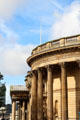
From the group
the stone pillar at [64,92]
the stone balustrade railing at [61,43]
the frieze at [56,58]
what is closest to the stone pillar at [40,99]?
the frieze at [56,58]

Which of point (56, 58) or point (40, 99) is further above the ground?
point (56, 58)

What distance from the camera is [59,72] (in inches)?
1813

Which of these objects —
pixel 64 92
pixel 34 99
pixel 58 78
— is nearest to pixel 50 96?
pixel 64 92

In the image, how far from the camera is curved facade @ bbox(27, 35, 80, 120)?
4175 cm

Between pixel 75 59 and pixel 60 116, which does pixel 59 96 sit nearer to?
pixel 60 116

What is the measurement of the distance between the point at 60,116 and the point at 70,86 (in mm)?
4840

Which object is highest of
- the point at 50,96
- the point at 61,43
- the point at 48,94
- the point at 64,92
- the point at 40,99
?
the point at 61,43

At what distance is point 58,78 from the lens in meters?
46.0

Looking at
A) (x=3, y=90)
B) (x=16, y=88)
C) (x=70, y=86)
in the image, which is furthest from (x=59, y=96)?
(x=16, y=88)

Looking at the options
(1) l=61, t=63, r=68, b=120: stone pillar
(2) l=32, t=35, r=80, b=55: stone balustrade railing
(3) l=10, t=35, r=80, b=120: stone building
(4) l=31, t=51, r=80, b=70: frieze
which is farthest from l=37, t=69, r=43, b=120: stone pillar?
(1) l=61, t=63, r=68, b=120: stone pillar

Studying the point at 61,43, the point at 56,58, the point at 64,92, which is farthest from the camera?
the point at 56,58

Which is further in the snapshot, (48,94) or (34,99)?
(34,99)

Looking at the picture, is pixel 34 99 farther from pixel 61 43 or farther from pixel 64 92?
pixel 61 43

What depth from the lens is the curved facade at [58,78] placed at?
4175cm
